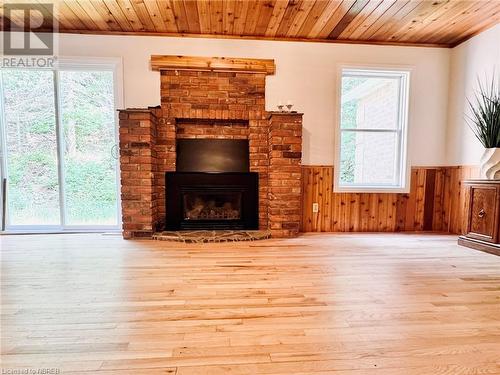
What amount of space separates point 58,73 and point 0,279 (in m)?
2.55

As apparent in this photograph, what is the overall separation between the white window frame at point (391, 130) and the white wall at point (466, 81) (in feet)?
1.93

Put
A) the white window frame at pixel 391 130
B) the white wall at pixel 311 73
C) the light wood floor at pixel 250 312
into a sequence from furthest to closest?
the white window frame at pixel 391 130, the white wall at pixel 311 73, the light wood floor at pixel 250 312

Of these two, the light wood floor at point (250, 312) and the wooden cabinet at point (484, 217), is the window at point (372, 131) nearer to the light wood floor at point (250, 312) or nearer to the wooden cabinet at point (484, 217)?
the wooden cabinet at point (484, 217)

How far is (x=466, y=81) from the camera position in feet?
11.4

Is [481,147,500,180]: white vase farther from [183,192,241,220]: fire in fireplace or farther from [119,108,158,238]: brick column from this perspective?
[119,108,158,238]: brick column

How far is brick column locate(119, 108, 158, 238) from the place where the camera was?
3.10m

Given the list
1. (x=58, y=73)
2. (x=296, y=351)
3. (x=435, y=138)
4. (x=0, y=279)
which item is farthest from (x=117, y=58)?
(x=435, y=138)

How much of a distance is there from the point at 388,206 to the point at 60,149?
4327mm

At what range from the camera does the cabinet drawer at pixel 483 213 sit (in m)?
2.71

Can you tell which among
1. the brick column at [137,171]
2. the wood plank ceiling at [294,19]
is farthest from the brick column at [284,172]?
the brick column at [137,171]

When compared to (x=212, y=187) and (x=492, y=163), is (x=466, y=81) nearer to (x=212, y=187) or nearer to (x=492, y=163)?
(x=492, y=163)

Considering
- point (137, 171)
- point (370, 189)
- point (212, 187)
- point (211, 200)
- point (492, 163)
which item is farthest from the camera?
point (370, 189)

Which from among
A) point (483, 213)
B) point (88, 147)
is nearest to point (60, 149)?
point (88, 147)

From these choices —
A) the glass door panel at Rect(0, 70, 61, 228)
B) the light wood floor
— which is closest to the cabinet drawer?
the light wood floor
